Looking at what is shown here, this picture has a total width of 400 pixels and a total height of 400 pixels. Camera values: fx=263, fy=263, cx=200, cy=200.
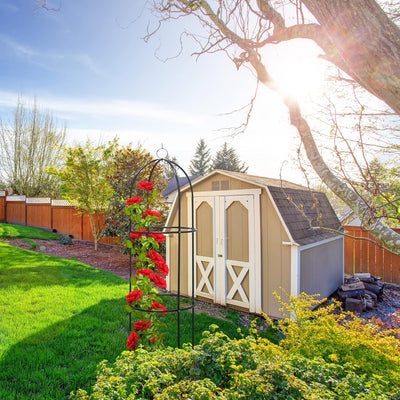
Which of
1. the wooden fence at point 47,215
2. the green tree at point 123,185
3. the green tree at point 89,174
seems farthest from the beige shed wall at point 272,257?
the wooden fence at point 47,215

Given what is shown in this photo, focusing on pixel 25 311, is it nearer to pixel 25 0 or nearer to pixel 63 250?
pixel 25 0

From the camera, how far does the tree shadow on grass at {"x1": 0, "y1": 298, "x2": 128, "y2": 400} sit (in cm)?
228

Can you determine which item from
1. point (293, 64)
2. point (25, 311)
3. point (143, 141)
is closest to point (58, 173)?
point (143, 141)

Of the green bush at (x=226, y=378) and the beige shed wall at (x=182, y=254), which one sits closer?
the green bush at (x=226, y=378)

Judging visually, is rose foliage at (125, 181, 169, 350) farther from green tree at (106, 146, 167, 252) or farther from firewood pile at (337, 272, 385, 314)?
green tree at (106, 146, 167, 252)

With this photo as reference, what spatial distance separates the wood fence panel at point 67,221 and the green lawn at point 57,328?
5822mm

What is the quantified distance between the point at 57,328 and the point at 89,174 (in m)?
7.11

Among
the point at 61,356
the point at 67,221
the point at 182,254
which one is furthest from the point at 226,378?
the point at 67,221

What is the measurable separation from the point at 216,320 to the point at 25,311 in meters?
2.82

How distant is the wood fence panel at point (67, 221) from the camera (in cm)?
1180

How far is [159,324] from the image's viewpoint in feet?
7.32

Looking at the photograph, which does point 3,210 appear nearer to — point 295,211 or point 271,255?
point 271,255

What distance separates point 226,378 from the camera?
1.51 metres

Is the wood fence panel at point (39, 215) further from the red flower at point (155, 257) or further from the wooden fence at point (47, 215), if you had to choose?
the red flower at point (155, 257)
